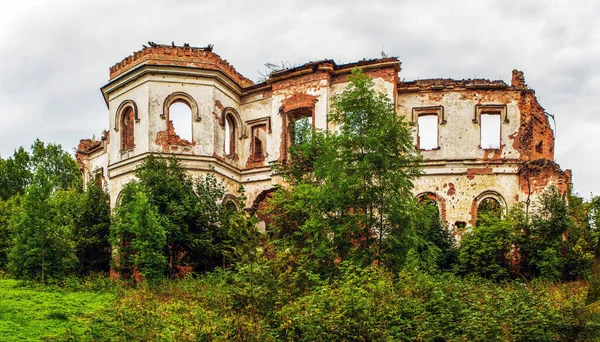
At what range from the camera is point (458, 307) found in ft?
35.5

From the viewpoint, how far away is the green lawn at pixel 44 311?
1042 cm

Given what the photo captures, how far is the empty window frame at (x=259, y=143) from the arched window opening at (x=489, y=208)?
26.9ft

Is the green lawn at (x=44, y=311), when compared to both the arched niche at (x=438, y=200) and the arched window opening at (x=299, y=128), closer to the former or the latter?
the arched window opening at (x=299, y=128)

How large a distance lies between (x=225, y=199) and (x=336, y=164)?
28.7 feet

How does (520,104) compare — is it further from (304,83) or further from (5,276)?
(5,276)

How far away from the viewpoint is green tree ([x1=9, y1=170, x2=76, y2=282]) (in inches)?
629

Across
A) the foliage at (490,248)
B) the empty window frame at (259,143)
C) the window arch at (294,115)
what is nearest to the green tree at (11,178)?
the empty window frame at (259,143)

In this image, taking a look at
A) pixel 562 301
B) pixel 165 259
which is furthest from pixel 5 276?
pixel 562 301

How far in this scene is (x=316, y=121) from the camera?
20.9 meters

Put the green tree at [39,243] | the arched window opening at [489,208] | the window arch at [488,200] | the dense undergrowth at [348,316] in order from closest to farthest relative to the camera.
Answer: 1. the dense undergrowth at [348,316]
2. the green tree at [39,243]
3. the arched window opening at [489,208]
4. the window arch at [488,200]

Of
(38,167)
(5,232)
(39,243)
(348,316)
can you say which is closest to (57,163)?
(38,167)

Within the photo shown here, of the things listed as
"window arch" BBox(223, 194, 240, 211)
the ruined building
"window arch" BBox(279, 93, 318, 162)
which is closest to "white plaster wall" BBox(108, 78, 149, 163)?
the ruined building

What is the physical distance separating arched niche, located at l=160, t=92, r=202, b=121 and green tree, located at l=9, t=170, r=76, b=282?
202 inches

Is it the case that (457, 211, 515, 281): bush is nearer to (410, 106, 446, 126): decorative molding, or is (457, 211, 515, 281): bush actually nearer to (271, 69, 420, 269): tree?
(410, 106, 446, 126): decorative molding
